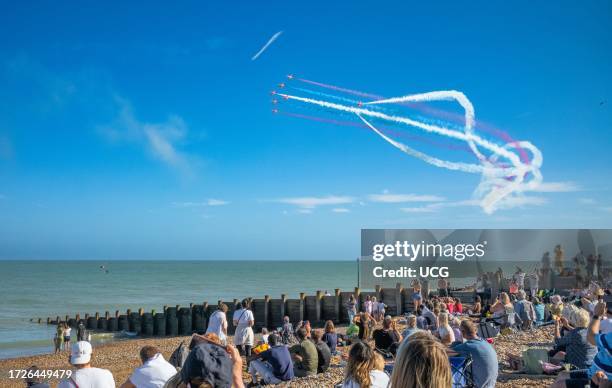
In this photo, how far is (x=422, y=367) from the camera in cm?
257

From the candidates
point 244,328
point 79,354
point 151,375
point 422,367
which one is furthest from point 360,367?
point 244,328

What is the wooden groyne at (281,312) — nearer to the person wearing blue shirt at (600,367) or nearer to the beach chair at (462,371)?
the beach chair at (462,371)

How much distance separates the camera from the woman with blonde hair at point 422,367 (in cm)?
257

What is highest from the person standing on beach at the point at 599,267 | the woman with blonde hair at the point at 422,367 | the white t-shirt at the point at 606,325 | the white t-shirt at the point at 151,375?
the person standing on beach at the point at 599,267

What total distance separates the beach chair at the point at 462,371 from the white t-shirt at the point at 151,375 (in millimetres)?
3104

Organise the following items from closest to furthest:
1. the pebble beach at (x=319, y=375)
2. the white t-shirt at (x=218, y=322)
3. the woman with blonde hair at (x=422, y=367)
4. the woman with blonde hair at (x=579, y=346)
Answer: the woman with blonde hair at (x=422, y=367) → the woman with blonde hair at (x=579, y=346) → the pebble beach at (x=319, y=375) → the white t-shirt at (x=218, y=322)

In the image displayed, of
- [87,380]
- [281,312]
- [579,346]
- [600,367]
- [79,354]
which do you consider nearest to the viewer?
[87,380]

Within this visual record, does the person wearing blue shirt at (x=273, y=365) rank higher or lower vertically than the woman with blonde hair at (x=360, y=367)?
lower

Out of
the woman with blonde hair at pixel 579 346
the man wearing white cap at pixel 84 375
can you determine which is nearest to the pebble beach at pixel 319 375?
the woman with blonde hair at pixel 579 346

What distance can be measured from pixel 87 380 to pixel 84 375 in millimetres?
49

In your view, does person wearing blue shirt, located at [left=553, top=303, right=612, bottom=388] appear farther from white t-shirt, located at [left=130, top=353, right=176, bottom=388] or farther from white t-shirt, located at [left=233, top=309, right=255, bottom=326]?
white t-shirt, located at [left=233, top=309, right=255, bottom=326]

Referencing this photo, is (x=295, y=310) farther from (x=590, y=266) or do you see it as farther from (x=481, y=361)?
(x=481, y=361)

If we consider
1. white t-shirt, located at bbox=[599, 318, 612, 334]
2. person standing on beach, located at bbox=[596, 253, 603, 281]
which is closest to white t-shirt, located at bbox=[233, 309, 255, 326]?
white t-shirt, located at bbox=[599, 318, 612, 334]

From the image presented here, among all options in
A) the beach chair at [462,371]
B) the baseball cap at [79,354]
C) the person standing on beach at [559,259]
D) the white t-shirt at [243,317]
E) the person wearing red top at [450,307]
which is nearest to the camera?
the baseball cap at [79,354]
